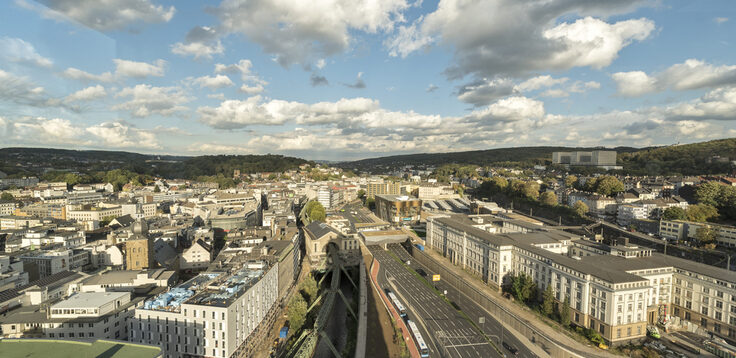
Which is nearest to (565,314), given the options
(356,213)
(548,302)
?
(548,302)

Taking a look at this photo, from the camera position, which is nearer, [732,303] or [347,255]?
[732,303]

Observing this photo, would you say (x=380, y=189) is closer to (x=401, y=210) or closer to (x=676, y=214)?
(x=401, y=210)

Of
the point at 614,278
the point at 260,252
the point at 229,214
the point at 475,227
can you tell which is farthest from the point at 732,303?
the point at 229,214

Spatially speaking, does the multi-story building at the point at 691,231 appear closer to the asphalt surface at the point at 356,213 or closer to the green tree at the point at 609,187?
the green tree at the point at 609,187

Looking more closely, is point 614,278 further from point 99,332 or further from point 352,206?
point 352,206

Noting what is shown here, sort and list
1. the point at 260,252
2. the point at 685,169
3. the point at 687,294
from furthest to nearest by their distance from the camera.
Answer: the point at 685,169, the point at 260,252, the point at 687,294

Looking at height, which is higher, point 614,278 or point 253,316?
point 614,278

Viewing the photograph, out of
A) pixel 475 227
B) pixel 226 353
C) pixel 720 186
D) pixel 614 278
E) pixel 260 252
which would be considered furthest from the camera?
pixel 720 186

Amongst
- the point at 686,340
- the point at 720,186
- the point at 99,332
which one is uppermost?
the point at 720,186

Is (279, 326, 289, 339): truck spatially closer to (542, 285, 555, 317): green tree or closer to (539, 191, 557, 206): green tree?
(542, 285, 555, 317): green tree
